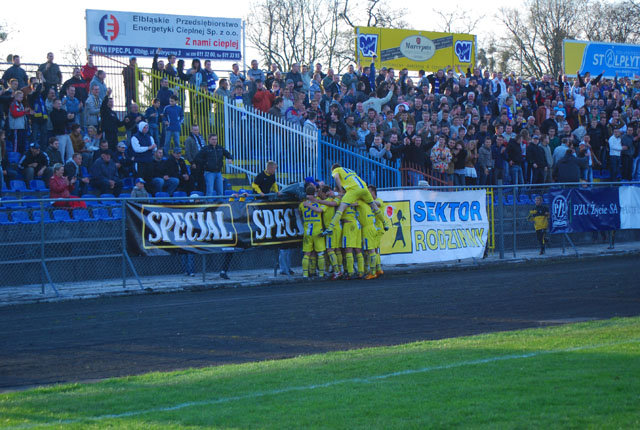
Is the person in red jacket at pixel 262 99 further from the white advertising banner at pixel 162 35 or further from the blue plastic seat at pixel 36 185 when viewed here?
the blue plastic seat at pixel 36 185

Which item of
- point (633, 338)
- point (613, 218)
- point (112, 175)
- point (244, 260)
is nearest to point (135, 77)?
point (112, 175)

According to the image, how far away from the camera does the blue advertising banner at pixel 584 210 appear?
20375mm

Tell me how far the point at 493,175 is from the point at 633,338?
15.1 metres

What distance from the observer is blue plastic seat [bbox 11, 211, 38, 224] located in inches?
539

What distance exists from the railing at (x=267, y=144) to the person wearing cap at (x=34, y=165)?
17.6 feet

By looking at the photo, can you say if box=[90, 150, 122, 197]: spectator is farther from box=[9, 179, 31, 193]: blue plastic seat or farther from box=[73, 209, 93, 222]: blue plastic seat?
box=[73, 209, 93, 222]: blue plastic seat

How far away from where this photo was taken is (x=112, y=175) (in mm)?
17781

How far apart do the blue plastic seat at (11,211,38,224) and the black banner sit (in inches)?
68.4

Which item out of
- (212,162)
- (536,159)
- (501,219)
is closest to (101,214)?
(212,162)

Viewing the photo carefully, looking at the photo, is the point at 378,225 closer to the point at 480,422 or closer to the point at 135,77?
the point at 135,77

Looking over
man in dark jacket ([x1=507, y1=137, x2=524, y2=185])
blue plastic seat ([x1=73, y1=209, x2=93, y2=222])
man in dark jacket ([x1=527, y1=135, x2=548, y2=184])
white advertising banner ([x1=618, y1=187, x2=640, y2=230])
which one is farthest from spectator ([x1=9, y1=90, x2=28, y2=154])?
white advertising banner ([x1=618, y1=187, x2=640, y2=230])

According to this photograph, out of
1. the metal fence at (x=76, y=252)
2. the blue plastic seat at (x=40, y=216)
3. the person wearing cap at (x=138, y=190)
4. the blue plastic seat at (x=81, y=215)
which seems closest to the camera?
the metal fence at (x=76, y=252)

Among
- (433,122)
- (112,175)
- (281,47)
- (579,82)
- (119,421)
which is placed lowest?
(119,421)

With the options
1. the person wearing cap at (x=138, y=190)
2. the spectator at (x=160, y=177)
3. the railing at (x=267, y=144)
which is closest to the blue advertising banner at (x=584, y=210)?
the railing at (x=267, y=144)
